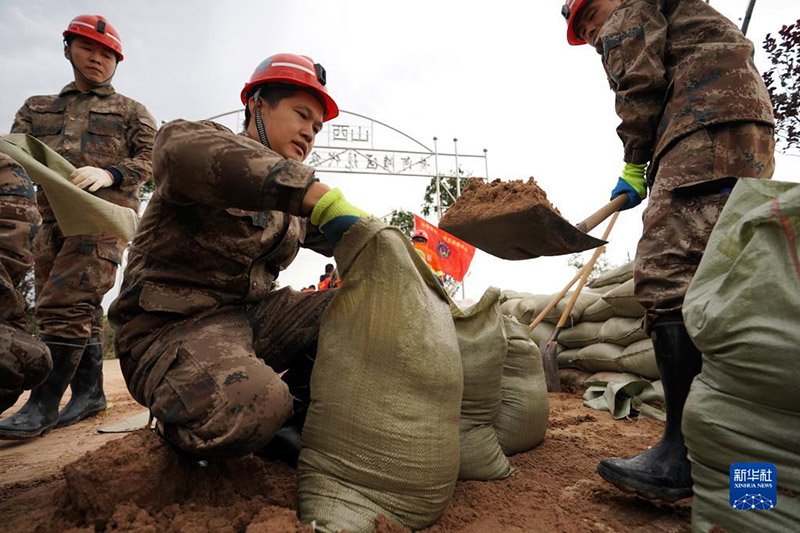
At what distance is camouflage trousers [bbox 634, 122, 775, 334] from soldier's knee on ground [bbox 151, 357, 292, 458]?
115 cm

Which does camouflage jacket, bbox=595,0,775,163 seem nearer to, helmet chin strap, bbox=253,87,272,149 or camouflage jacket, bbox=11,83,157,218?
helmet chin strap, bbox=253,87,272,149

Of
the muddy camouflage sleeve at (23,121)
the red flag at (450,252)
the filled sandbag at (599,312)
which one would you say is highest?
the muddy camouflage sleeve at (23,121)

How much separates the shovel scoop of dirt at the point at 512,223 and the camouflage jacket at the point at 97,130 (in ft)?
6.42

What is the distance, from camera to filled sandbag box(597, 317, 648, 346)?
336 cm

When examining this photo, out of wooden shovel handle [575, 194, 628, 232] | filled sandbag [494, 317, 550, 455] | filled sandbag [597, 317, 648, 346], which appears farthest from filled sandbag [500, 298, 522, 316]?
wooden shovel handle [575, 194, 628, 232]

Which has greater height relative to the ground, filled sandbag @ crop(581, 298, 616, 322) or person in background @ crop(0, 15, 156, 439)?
person in background @ crop(0, 15, 156, 439)

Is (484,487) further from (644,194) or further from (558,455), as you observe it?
(644,194)

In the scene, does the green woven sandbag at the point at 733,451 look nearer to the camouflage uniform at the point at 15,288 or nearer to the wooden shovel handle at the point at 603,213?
the wooden shovel handle at the point at 603,213

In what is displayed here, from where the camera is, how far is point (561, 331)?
164 inches

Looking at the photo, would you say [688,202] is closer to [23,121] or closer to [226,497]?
[226,497]

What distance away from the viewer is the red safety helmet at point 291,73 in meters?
1.57

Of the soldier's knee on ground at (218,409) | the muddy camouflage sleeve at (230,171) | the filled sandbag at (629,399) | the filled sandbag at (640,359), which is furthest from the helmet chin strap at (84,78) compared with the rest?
the filled sandbag at (640,359)

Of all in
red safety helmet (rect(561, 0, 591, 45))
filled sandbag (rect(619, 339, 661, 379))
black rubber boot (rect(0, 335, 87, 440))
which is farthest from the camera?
filled sandbag (rect(619, 339, 661, 379))

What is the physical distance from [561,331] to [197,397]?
3.65 metres
